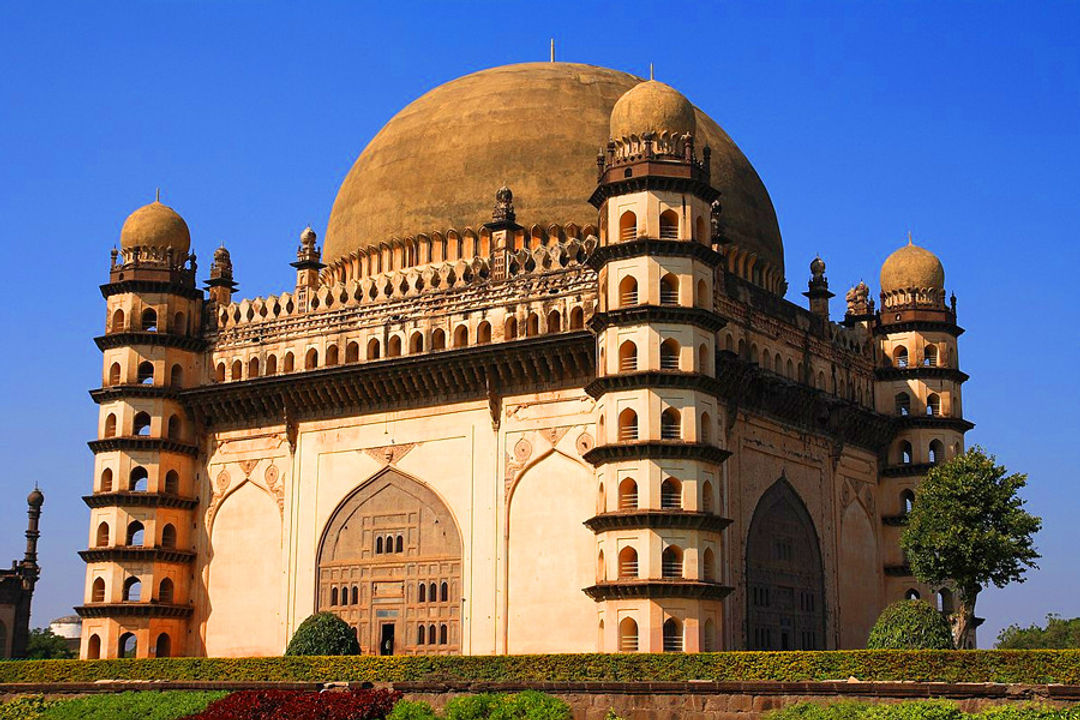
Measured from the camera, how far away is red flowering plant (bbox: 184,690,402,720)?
27547 millimetres

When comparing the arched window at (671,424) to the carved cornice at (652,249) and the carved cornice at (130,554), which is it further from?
the carved cornice at (130,554)

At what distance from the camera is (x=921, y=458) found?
4400cm

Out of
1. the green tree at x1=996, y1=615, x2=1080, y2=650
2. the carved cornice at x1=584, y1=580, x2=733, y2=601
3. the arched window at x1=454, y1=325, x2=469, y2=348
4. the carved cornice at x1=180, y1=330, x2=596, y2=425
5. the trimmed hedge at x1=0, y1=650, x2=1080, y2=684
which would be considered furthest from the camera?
the green tree at x1=996, y1=615, x2=1080, y2=650

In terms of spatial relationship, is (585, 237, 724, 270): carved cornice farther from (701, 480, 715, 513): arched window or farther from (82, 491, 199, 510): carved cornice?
(82, 491, 199, 510): carved cornice

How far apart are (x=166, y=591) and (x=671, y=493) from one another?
16.0 metres

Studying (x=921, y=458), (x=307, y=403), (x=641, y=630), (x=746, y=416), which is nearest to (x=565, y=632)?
(x=641, y=630)

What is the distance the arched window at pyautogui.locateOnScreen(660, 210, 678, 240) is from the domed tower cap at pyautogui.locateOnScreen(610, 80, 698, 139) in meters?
2.04

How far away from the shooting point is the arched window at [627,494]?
33.2 m

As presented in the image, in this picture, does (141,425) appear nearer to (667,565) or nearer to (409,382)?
(409,382)

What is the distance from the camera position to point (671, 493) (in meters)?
33.2

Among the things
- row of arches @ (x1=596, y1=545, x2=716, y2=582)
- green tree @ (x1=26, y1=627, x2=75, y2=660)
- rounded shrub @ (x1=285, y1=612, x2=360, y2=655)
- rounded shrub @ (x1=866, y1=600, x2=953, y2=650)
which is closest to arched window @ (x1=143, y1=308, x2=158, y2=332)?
rounded shrub @ (x1=285, y1=612, x2=360, y2=655)

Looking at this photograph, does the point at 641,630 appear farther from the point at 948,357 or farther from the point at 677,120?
the point at 948,357

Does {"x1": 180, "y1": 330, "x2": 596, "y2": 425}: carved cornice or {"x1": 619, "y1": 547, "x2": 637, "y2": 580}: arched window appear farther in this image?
{"x1": 180, "y1": 330, "x2": 596, "y2": 425}: carved cornice

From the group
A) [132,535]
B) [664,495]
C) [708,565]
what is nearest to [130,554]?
[132,535]
